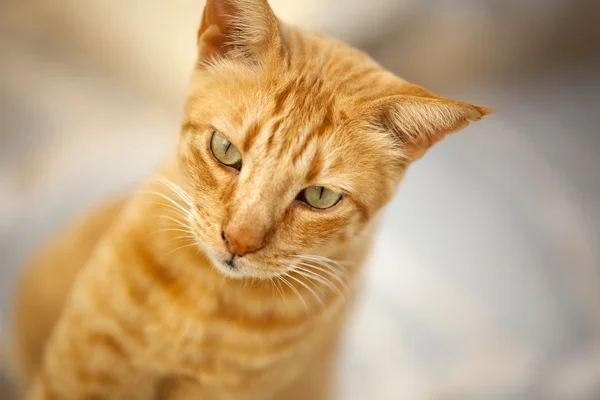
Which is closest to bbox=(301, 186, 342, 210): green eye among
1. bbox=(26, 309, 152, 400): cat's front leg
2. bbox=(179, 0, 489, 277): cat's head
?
bbox=(179, 0, 489, 277): cat's head

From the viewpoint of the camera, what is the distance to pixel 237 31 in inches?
30.5

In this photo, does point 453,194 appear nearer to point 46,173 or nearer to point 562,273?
point 562,273

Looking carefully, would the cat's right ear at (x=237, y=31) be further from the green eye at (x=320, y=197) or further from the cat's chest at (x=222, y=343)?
the cat's chest at (x=222, y=343)

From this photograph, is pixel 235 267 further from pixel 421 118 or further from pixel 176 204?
pixel 421 118

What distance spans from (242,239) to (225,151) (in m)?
0.13

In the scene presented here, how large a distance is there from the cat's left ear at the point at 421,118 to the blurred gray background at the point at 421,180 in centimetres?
62

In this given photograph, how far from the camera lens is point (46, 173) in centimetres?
140

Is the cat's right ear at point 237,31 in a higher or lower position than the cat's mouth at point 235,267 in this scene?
higher

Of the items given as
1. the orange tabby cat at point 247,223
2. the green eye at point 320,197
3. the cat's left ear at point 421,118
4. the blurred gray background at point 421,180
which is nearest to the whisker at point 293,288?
the orange tabby cat at point 247,223

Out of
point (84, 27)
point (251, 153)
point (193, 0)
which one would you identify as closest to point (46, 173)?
point (84, 27)

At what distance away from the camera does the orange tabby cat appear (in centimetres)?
75

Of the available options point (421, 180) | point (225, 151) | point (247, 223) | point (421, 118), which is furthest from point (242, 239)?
point (421, 180)

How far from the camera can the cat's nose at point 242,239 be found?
2.42ft

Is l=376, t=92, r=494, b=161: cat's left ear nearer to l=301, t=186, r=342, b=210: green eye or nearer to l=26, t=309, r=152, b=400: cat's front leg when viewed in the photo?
l=301, t=186, r=342, b=210: green eye
